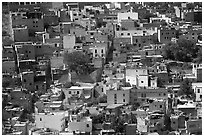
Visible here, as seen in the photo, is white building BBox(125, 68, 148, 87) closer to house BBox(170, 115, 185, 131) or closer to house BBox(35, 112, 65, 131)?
house BBox(170, 115, 185, 131)

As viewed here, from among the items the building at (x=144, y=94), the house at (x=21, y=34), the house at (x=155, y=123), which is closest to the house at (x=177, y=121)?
the house at (x=155, y=123)

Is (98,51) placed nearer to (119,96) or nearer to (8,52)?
(8,52)

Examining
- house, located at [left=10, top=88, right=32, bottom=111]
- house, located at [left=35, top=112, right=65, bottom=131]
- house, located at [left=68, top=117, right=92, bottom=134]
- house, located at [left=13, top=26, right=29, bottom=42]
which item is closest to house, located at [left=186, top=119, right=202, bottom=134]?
house, located at [left=68, top=117, right=92, bottom=134]

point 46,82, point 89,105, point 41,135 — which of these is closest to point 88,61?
point 46,82

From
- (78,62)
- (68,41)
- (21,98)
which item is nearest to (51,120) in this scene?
(21,98)

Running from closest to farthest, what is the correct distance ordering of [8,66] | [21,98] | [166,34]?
[21,98], [8,66], [166,34]

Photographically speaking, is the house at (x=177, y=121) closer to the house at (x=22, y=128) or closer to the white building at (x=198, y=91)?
the white building at (x=198, y=91)
